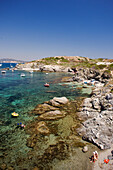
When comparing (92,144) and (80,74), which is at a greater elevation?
(80,74)

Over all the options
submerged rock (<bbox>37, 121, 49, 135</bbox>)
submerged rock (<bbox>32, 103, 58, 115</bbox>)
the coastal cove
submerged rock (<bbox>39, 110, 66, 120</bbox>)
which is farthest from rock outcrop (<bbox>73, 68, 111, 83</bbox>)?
submerged rock (<bbox>37, 121, 49, 135</bbox>)

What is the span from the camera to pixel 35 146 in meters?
14.5

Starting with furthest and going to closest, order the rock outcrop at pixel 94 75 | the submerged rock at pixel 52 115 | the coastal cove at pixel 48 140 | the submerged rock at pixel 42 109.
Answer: the rock outcrop at pixel 94 75
the submerged rock at pixel 42 109
the submerged rock at pixel 52 115
the coastal cove at pixel 48 140

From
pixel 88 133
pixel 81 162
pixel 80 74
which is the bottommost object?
pixel 81 162

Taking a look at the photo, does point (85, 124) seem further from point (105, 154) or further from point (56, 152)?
point (56, 152)

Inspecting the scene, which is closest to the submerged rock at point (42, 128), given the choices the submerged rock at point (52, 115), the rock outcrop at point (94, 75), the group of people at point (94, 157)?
the submerged rock at point (52, 115)

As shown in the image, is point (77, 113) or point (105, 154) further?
point (77, 113)

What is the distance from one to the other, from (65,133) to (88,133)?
3.57 m

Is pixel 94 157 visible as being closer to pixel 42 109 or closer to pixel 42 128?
pixel 42 128

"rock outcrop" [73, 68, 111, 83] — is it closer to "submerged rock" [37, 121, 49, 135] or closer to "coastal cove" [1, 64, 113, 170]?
"coastal cove" [1, 64, 113, 170]

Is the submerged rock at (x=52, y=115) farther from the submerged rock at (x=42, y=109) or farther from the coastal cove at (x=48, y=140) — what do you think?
the submerged rock at (x=42, y=109)

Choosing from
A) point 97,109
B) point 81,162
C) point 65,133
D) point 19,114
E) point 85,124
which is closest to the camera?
point 81,162

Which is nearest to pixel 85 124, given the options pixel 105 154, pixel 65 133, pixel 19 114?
pixel 65 133

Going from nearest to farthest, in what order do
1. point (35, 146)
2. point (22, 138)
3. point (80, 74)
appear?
1. point (35, 146)
2. point (22, 138)
3. point (80, 74)
